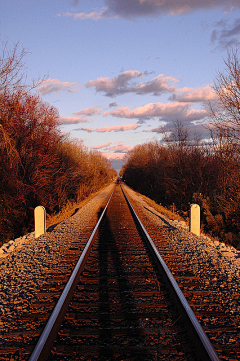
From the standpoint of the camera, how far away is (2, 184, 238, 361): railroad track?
2.93 meters

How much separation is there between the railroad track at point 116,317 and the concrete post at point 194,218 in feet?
12.6

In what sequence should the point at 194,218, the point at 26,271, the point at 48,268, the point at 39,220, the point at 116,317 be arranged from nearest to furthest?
1. the point at 116,317
2. the point at 26,271
3. the point at 48,268
4. the point at 39,220
5. the point at 194,218

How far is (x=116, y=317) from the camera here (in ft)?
12.1

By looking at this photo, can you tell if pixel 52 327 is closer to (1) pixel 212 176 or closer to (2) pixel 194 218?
(2) pixel 194 218

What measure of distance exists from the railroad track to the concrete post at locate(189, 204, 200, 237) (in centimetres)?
383

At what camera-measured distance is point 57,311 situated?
3561mm

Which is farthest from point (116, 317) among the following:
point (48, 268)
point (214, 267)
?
point (214, 267)

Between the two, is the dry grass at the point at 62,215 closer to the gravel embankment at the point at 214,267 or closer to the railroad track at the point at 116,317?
the gravel embankment at the point at 214,267

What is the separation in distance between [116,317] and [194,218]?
663cm

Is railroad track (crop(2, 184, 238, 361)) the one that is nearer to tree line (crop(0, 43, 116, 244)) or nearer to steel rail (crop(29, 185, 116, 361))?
steel rail (crop(29, 185, 116, 361))

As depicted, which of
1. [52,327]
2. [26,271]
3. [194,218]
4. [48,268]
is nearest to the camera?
[52,327]

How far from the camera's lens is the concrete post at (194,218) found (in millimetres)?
9492

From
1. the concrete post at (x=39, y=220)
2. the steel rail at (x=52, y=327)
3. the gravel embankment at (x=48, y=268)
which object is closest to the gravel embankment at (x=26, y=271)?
the gravel embankment at (x=48, y=268)

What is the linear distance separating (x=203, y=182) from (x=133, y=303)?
18.3 m
